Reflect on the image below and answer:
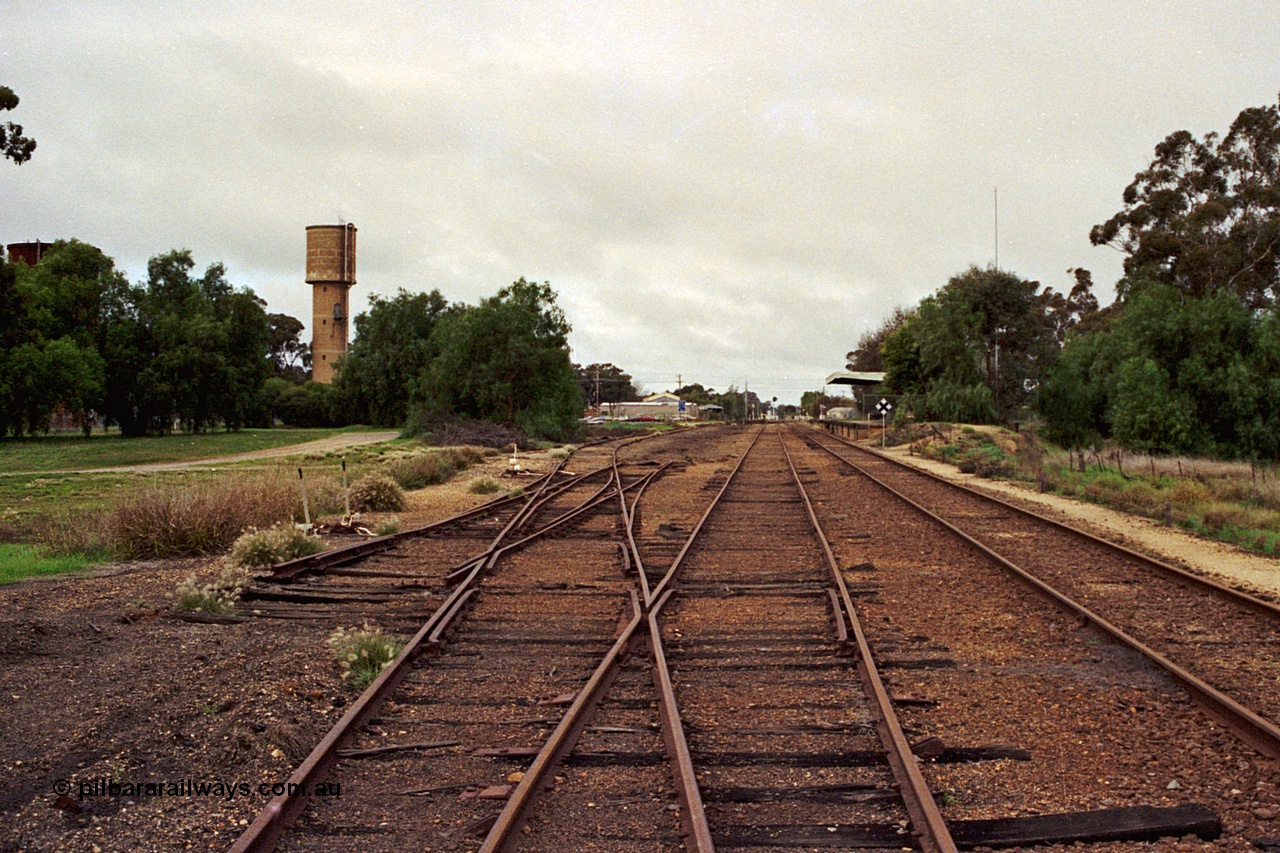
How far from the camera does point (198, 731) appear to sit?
592cm

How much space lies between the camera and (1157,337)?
133 ft

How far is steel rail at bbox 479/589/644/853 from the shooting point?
13.8ft

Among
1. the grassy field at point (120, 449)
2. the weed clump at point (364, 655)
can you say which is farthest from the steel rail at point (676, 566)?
the grassy field at point (120, 449)

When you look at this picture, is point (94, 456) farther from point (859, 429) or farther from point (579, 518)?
point (859, 429)

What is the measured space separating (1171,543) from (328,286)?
3681 inches

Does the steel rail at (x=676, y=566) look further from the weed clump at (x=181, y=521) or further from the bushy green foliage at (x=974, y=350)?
the bushy green foliage at (x=974, y=350)

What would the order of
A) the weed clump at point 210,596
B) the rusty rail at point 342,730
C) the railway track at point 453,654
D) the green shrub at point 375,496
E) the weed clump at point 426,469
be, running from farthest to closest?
the weed clump at point 426,469 < the green shrub at point 375,496 < the weed clump at point 210,596 < the railway track at point 453,654 < the rusty rail at point 342,730

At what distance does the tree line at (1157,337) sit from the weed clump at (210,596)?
3620cm

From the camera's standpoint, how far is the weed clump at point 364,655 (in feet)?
22.7

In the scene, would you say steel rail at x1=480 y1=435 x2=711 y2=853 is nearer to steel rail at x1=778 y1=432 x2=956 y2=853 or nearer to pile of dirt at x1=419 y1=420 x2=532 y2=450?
steel rail at x1=778 y1=432 x2=956 y2=853

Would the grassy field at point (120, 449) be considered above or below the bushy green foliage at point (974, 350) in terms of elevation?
below

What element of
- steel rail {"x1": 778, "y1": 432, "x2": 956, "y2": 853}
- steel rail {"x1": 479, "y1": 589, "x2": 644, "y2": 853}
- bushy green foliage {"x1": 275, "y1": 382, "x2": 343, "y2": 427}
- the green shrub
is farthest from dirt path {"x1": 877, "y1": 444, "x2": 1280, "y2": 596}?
bushy green foliage {"x1": 275, "y1": 382, "x2": 343, "y2": 427}

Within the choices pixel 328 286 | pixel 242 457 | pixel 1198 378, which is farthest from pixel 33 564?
pixel 328 286

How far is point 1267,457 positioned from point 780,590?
120 feet
